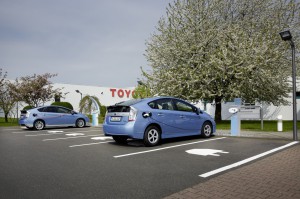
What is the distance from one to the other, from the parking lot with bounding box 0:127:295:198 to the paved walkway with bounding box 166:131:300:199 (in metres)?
0.25

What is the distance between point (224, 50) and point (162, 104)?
33.0 feet

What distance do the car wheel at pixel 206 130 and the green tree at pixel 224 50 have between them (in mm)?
7586

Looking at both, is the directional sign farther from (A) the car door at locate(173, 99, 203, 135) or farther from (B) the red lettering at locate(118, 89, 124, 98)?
(B) the red lettering at locate(118, 89, 124, 98)

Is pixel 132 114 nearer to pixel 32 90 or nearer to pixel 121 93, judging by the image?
pixel 32 90

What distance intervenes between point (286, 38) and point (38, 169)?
8.50m

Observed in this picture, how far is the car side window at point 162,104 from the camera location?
8.61 meters

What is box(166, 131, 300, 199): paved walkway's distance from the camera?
12.2 ft

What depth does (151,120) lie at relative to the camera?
8.24 metres

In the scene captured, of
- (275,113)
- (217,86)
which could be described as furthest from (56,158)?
(275,113)

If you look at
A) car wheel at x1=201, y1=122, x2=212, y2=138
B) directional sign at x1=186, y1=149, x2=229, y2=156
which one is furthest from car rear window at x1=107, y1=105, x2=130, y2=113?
car wheel at x1=201, y1=122, x2=212, y2=138

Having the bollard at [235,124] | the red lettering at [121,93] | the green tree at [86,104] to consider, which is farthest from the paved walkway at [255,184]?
the red lettering at [121,93]

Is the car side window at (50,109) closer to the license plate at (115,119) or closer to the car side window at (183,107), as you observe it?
the license plate at (115,119)

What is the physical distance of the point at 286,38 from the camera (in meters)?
8.99

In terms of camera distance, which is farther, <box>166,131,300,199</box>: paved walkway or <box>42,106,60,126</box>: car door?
<box>42,106,60,126</box>: car door
